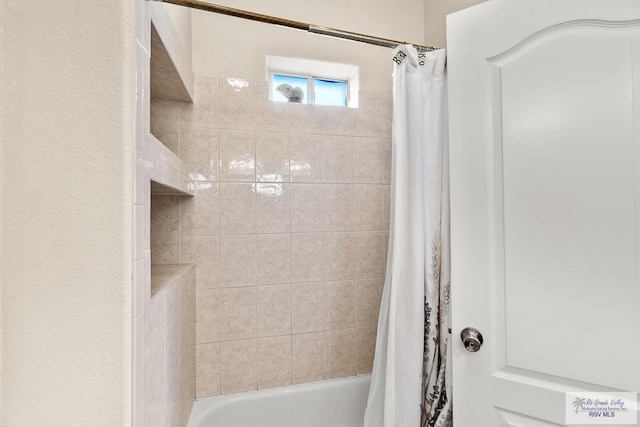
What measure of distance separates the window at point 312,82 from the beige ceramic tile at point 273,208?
1.47ft

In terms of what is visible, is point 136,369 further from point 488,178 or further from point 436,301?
point 488,178

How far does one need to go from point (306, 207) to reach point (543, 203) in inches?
36.2

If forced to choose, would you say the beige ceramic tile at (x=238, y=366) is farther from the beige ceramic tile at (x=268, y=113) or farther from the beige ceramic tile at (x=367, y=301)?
the beige ceramic tile at (x=268, y=113)

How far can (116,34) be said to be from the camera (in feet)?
1.84

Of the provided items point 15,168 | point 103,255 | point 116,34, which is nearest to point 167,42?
point 116,34

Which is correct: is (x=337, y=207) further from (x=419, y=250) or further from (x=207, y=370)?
(x=207, y=370)

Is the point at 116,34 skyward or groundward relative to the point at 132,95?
skyward

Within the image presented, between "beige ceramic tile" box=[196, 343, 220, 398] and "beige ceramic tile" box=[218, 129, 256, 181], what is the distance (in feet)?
2.51

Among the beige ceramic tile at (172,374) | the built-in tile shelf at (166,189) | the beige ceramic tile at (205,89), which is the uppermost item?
the beige ceramic tile at (205,89)

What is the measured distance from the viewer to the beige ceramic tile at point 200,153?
1.32 m

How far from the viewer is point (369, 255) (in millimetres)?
1535

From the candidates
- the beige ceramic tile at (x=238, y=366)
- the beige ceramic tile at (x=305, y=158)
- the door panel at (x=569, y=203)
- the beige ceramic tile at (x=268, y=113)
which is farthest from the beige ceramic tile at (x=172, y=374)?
the door panel at (x=569, y=203)

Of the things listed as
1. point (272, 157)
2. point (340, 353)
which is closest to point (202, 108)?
point (272, 157)

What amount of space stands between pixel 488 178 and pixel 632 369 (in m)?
0.61
